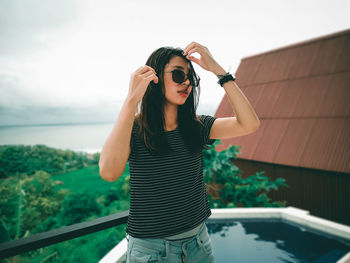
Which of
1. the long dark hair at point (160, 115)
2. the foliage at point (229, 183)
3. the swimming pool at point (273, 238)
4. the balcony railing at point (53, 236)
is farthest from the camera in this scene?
the foliage at point (229, 183)

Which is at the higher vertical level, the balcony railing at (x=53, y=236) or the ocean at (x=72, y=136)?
the ocean at (x=72, y=136)

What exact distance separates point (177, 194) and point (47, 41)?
39528mm

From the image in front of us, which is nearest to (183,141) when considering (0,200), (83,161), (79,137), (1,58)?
(0,200)

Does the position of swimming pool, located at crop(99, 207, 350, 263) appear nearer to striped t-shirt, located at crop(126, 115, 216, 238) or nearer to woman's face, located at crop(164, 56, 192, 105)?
striped t-shirt, located at crop(126, 115, 216, 238)

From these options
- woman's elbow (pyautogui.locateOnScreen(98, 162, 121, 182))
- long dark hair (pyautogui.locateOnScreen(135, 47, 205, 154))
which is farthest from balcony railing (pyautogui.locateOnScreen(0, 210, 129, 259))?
long dark hair (pyautogui.locateOnScreen(135, 47, 205, 154))

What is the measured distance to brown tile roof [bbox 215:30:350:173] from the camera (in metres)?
6.19

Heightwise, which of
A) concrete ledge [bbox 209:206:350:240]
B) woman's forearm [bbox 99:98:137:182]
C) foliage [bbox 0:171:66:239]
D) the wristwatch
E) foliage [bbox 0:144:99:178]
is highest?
the wristwatch

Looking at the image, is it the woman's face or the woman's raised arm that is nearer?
the woman's raised arm

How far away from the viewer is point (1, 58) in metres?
26.5

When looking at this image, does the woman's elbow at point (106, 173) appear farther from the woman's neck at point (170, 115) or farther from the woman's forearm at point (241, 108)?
the woman's forearm at point (241, 108)

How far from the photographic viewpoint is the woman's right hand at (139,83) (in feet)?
3.13

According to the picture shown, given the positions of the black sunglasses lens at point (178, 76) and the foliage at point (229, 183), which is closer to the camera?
the black sunglasses lens at point (178, 76)

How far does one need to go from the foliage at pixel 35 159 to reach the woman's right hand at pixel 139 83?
35.2 ft

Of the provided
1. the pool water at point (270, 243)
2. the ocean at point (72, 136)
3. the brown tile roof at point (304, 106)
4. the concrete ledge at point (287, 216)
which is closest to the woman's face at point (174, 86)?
the pool water at point (270, 243)
